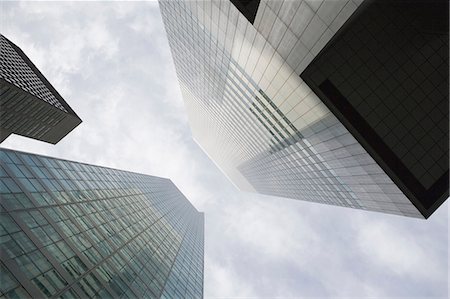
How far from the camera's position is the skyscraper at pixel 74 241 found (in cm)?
2095

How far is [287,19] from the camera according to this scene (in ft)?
80.4

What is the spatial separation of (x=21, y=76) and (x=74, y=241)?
11086 centimetres

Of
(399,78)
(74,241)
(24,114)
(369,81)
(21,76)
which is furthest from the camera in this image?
(24,114)

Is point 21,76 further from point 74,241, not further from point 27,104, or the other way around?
point 74,241

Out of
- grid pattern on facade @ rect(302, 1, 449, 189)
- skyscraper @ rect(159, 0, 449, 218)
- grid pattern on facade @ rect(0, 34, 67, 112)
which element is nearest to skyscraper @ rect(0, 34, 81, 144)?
grid pattern on facade @ rect(0, 34, 67, 112)

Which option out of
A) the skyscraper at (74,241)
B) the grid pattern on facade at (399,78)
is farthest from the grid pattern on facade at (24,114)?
the grid pattern on facade at (399,78)

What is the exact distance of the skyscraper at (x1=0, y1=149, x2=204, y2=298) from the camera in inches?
825

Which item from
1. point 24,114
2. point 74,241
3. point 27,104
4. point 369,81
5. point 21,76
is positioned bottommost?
point 369,81

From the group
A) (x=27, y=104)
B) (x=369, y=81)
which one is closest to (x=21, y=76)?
(x=27, y=104)

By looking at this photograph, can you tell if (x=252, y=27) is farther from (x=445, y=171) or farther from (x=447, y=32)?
(x=445, y=171)

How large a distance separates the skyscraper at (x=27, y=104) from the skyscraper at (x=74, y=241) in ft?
243

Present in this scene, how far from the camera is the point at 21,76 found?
11431cm

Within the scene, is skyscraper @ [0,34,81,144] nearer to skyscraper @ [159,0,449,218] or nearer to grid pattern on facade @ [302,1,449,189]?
skyscraper @ [159,0,449,218]

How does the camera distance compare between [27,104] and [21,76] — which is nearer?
[27,104]
